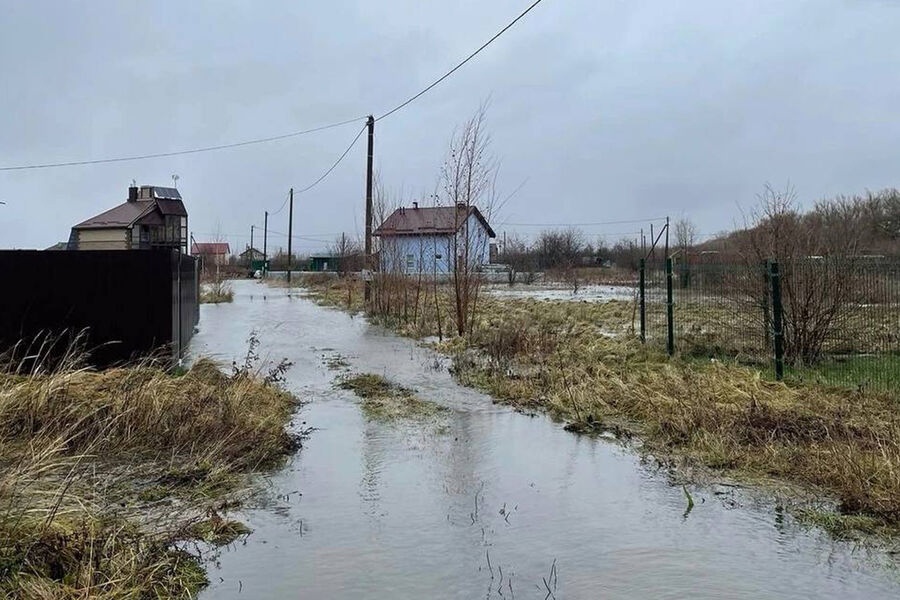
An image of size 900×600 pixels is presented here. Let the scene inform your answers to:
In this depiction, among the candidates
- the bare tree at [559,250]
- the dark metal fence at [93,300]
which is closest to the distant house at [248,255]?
the bare tree at [559,250]

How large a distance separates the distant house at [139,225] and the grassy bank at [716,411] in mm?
40052

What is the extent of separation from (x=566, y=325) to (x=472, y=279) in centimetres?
243

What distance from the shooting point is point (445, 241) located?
16609 mm

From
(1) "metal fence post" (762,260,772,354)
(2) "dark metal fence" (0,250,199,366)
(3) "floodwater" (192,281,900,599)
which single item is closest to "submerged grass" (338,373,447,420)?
(3) "floodwater" (192,281,900,599)

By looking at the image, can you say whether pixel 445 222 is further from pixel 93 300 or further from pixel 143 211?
pixel 143 211

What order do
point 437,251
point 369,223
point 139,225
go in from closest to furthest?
point 437,251 < point 369,223 < point 139,225

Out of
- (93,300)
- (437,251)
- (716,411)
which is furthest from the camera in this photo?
(437,251)

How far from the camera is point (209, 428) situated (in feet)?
20.6

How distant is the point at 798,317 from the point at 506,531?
750 cm

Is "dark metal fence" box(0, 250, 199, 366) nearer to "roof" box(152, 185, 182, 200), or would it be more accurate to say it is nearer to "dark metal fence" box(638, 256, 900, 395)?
"dark metal fence" box(638, 256, 900, 395)

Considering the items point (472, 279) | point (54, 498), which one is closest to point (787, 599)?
point (54, 498)

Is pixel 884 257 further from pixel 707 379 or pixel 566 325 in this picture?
pixel 566 325

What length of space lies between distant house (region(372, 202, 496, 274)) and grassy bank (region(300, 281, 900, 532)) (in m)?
3.33

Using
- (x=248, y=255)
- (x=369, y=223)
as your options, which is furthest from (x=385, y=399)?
(x=248, y=255)
